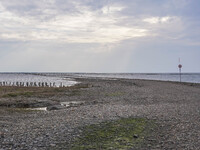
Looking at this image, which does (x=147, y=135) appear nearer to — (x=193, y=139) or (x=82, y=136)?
(x=193, y=139)

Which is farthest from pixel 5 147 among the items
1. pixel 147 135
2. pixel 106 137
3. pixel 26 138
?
pixel 147 135

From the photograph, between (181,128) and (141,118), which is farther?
(141,118)

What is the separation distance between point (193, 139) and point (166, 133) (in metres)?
1.64

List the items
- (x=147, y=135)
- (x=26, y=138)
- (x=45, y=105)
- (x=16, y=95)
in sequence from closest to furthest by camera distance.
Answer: (x=26, y=138) < (x=147, y=135) < (x=45, y=105) < (x=16, y=95)

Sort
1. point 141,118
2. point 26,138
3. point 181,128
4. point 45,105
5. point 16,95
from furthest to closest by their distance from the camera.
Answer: point 16,95, point 45,105, point 141,118, point 181,128, point 26,138

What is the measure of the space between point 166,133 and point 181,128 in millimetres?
1238

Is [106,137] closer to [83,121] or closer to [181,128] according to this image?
[83,121]

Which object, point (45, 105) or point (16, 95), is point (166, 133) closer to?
point (45, 105)

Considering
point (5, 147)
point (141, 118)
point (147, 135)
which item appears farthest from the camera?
point (141, 118)

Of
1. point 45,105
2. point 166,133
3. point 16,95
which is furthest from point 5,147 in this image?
point 16,95

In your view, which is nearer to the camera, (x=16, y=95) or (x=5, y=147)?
(x=5, y=147)

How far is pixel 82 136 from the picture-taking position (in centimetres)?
1271

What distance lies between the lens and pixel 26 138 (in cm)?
1206

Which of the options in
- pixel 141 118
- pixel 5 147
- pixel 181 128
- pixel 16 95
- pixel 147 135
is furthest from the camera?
pixel 16 95
